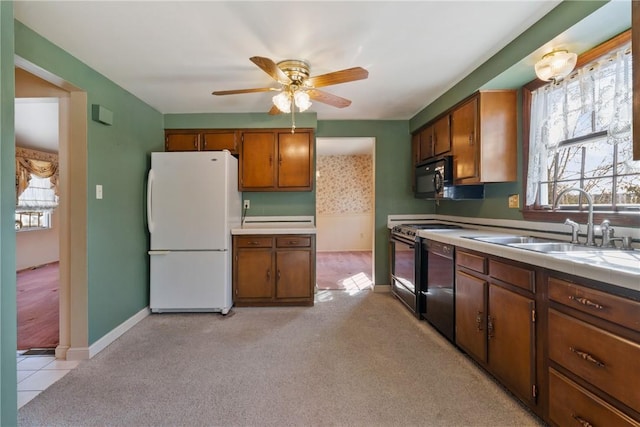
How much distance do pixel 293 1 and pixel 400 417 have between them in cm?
240

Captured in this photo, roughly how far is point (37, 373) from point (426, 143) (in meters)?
4.10

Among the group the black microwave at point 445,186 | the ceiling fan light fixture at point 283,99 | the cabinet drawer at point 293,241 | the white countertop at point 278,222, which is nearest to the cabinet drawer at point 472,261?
the black microwave at point 445,186

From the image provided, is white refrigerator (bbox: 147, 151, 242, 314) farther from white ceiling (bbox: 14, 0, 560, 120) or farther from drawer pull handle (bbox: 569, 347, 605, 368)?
drawer pull handle (bbox: 569, 347, 605, 368)

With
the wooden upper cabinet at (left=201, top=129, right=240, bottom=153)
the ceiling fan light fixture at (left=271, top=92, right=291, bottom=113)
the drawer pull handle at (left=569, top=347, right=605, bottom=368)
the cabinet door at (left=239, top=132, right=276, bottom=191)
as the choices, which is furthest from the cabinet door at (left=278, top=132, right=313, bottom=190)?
the drawer pull handle at (left=569, top=347, right=605, bottom=368)

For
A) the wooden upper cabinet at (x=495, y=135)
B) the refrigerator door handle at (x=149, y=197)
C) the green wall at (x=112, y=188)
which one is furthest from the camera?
the refrigerator door handle at (x=149, y=197)

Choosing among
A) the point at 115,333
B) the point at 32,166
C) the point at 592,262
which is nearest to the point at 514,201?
the point at 592,262

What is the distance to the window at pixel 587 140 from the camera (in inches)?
65.4

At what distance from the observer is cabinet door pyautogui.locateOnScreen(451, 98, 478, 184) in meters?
2.51

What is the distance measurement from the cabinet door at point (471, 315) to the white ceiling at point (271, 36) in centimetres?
166

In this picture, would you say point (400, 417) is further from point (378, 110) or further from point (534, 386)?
point (378, 110)

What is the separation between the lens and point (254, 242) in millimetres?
3273

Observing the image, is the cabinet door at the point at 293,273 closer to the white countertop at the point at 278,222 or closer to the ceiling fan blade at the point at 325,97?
the white countertop at the point at 278,222

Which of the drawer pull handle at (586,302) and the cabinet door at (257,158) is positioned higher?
the cabinet door at (257,158)

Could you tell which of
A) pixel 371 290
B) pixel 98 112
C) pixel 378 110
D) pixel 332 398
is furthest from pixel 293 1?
pixel 371 290
